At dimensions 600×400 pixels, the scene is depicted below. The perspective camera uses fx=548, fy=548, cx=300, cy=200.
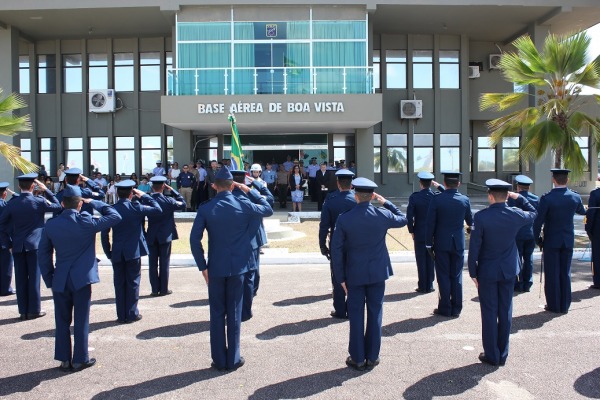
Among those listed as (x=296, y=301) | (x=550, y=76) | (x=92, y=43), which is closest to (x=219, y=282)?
(x=296, y=301)

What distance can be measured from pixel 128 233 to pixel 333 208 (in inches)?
106

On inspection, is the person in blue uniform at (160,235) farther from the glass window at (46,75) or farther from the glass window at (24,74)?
the glass window at (24,74)

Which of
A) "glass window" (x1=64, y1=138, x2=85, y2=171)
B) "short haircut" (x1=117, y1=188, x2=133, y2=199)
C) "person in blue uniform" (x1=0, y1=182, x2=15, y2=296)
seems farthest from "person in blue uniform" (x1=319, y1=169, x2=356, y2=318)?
"glass window" (x1=64, y1=138, x2=85, y2=171)

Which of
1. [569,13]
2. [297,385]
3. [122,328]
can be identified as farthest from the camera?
[569,13]

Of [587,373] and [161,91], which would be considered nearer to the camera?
[587,373]

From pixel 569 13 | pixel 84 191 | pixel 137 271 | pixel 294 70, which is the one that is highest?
pixel 569 13

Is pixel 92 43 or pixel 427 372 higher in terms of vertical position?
pixel 92 43

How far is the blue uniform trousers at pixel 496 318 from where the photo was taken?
5.34 m

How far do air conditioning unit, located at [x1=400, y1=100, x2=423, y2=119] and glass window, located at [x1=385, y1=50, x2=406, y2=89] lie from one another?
108cm

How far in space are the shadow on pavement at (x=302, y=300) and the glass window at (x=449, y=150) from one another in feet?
62.2

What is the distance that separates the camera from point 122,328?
682 cm

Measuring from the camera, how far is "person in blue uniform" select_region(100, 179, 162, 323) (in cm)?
707

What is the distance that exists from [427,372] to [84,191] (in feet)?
20.1

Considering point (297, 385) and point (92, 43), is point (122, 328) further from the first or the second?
point (92, 43)
